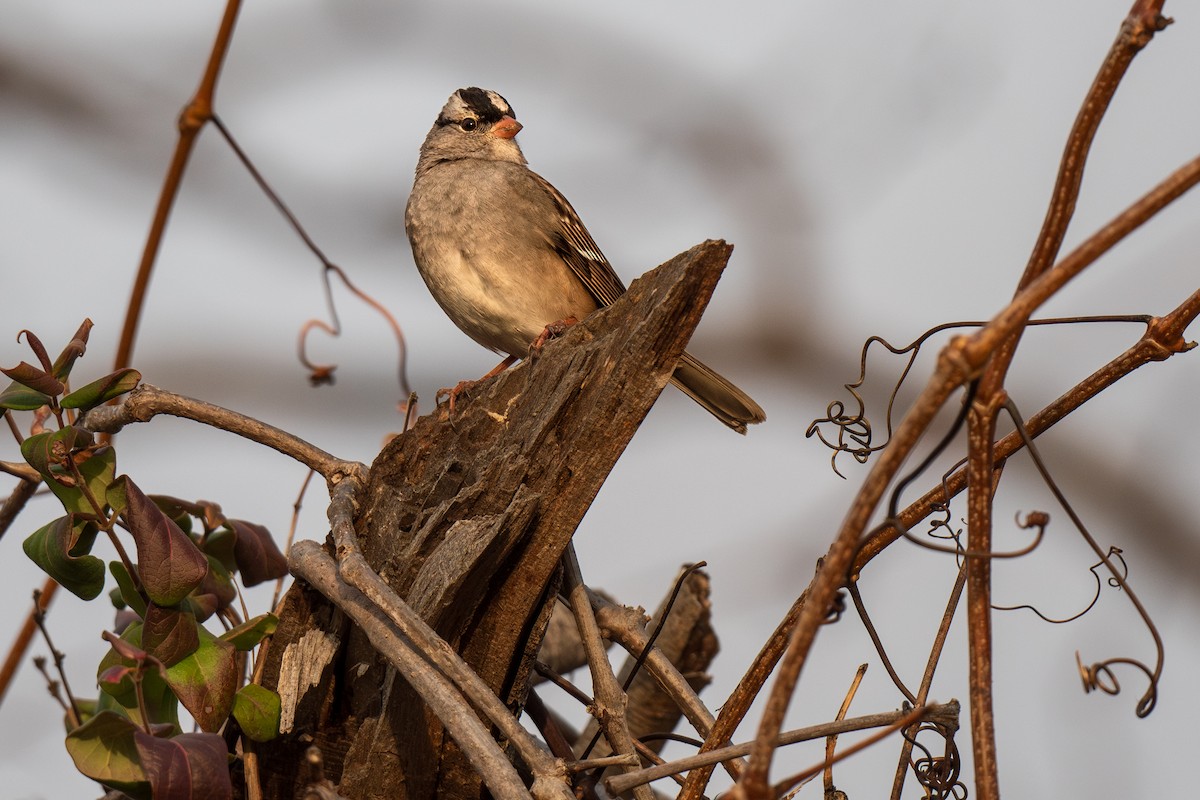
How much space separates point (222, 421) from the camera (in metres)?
2.04

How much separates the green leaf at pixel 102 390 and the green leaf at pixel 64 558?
0.55 feet

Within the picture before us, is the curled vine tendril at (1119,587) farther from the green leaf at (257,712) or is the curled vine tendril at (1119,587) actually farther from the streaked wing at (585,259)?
the streaked wing at (585,259)

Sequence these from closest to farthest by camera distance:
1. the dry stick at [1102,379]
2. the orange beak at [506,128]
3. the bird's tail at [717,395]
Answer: the dry stick at [1102,379]
the bird's tail at [717,395]
the orange beak at [506,128]

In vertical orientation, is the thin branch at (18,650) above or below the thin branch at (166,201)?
below

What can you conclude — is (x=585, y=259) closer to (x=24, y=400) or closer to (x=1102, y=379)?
(x=24, y=400)

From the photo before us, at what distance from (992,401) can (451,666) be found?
64cm

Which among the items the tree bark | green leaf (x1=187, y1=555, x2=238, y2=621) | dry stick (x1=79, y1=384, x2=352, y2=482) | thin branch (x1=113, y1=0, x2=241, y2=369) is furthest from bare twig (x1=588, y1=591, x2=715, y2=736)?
thin branch (x1=113, y1=0, x2=241, y2=369)

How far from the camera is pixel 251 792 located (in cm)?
188

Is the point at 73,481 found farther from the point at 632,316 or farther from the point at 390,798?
the point at 632,316

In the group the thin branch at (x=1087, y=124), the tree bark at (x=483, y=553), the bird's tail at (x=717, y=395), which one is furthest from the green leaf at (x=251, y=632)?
the bird's tail at (x=717, y=395)

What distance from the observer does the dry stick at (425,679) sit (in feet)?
4.02

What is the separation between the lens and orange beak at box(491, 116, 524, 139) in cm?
465

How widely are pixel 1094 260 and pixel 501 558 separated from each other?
41.8 inches

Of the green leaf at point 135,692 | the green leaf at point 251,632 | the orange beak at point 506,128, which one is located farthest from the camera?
the orange beak at point 506,128
